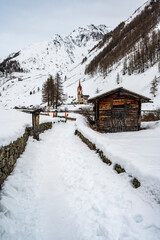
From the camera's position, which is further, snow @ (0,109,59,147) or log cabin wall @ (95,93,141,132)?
log cabin wall @ (95,93,141,132)

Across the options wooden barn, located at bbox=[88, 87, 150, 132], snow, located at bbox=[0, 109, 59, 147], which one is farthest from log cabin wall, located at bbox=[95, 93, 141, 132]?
snow, located at bbox=[0, 109, 59, 147]

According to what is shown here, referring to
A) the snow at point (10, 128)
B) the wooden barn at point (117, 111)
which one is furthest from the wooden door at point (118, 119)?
the snow at point (10, 128)

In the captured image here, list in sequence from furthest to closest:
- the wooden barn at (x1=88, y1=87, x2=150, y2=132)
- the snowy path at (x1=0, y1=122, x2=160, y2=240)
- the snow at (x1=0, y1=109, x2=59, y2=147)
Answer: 1. the wooden barn at (x1=88, y1=87, x2=150, y2=132)
2. the snow at (x1=0, y1=109, x2=59, y2=147)
3. the snowy path at (x1=0, y1=122, x2=160, y2=240)

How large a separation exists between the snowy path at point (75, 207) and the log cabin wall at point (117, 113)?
8141 millimetres

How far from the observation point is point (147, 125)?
536 inches

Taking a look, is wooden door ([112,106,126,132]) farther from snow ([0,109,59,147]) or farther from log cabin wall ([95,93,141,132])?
snow ([0,109,59,147])

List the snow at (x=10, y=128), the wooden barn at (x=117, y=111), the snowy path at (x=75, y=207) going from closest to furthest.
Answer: the snowy path at (x=75, y=207) < the snow at (x=10, y=128) < the wooden barn at (x=117, y=111)

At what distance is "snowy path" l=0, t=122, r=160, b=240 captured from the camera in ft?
7.76

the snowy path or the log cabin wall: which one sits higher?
the log cabin wall

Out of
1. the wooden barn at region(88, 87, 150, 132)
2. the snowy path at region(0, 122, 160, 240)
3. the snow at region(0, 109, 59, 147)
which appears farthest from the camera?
the wooden barn at region(88, 87, 150, 132)

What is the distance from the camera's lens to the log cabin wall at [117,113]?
12.3m

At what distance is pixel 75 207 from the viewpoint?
123 inches

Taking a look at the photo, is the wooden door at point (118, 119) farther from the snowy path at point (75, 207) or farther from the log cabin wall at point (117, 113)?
the snowy path at point (75, 207)

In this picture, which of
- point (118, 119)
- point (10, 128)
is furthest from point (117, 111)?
point (10, 128)
